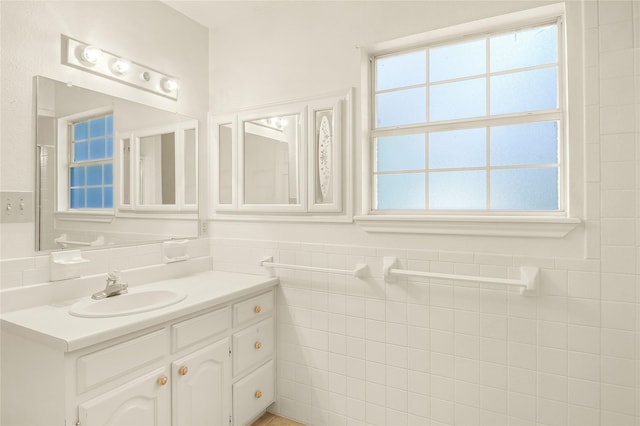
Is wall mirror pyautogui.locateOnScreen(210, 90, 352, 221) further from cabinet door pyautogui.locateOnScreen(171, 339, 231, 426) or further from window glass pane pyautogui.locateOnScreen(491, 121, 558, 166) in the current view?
cabinet door pyautogui.locateOnScreen(171, 339, 231, 426)

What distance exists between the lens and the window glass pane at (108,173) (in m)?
1.90

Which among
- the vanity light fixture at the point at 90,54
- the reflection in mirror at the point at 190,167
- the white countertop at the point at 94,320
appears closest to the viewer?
the white countertop at the point at 94,320

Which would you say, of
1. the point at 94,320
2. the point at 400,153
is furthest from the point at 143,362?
the point at 400,153

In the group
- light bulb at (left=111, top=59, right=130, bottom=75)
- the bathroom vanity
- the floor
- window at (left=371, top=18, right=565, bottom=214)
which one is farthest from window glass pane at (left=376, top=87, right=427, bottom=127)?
the floor

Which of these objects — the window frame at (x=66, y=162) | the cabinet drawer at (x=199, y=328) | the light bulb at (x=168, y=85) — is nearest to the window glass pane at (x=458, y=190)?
the cabinet drawer at (x=199, y=328)

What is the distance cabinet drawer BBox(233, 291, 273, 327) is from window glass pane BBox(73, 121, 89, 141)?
3.79 feet

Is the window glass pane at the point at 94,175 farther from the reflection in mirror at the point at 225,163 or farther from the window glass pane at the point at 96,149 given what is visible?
the reflection in mirror at the point at 225,163

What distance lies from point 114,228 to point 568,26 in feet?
7.88

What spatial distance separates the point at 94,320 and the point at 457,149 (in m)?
1.84

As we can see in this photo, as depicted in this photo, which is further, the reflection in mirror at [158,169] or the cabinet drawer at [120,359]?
the reflection in mirror at [158,169]

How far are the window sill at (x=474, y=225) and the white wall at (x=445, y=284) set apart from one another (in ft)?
0.16

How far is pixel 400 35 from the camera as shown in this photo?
74.5 inches

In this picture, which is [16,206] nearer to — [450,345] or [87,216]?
[87,216]

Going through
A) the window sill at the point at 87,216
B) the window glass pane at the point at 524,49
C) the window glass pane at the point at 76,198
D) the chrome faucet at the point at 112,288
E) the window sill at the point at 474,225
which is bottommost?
the chrome faucet at the point at 112,288
